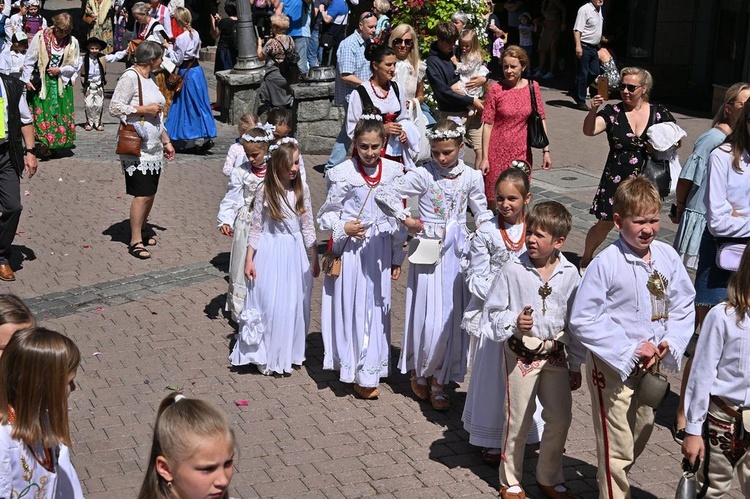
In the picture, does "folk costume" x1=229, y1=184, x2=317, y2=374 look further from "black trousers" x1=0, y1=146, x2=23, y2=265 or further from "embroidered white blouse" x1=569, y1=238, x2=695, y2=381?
"black trousers" x1=0, y1=146, x2=23, y2=265

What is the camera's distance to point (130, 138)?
1034 cm

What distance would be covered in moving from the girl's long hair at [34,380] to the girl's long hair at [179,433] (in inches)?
21.4

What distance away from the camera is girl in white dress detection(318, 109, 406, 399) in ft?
23.9

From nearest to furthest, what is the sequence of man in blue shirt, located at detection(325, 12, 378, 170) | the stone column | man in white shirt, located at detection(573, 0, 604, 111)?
man in blue shirt, located at detection(325, 12, 378, 170), the stone column, man in white shirt, located at detection(573, 0, 604, 111)

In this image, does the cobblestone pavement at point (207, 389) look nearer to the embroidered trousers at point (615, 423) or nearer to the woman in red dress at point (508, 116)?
the embroidered trousers at point (615, 423)

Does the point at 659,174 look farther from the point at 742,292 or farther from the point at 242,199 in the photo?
the point at 742,292

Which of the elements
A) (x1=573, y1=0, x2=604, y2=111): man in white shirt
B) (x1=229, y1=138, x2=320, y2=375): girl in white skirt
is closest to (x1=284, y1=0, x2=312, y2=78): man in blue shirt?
(x1=573, y1=0, x2=604, y2=111): man in white shirt

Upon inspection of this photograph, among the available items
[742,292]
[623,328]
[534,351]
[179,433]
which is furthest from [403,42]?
[179,433]

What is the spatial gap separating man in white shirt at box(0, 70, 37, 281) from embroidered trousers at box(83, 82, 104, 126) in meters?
5.98

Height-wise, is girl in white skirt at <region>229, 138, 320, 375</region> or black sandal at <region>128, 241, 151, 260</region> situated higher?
girl in white skirt at <region>229, 138, 320, 375</region>

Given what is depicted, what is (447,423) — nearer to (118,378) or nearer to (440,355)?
(440,355)

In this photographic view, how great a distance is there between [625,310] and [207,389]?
128 inches

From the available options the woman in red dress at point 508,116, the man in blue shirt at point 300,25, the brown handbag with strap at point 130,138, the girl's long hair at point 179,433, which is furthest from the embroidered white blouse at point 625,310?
the man in blue shirt at point 300,25

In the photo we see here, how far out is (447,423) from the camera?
23.1 ft
